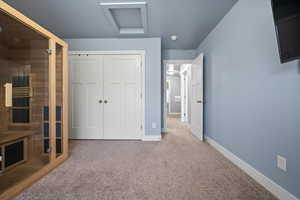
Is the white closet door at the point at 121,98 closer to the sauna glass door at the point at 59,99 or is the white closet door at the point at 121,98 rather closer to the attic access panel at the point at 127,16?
the attic access panel at the point at 127,16

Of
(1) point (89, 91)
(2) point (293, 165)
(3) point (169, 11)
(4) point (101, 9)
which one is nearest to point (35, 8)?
(4) point (101, 9)

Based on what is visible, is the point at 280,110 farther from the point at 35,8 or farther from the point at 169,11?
the point at 35,8

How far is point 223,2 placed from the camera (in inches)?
81.5

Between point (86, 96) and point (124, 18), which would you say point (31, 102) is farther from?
point (124, 18)

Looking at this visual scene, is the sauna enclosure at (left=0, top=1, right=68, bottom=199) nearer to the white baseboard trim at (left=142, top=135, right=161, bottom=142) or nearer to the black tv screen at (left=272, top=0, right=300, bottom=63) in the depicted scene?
the white baseboard trim at (left=142, top=135, right=161, bottom=142)

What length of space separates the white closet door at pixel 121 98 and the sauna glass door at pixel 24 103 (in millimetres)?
1346

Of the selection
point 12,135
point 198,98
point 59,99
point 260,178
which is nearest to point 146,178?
point 260,178

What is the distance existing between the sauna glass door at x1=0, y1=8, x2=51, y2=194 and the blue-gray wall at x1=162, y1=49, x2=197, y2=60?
9.77 ft

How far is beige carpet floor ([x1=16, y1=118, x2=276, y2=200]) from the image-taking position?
143cm

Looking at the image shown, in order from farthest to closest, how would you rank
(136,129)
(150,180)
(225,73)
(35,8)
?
(136,129) → (225,73) → (35,8) → (150,180)

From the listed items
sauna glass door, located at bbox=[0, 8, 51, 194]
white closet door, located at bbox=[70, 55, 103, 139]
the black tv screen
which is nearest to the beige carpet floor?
sauna glass door, located at bbox=[0, 8, 51, 194]

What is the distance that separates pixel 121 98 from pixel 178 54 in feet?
6.89

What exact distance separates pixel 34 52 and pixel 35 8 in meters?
0.84

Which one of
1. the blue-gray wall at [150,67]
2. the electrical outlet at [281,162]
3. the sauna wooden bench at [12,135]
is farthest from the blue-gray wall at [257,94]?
the sauna wooden bench at [12,135]
